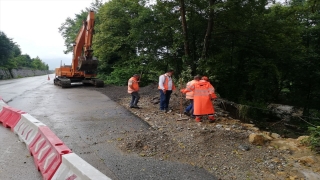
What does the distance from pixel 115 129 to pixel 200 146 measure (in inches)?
102

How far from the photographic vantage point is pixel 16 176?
13.5ft

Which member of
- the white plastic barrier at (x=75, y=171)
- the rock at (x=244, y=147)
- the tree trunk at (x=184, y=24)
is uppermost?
the tree trunk at (x=184, y=24)

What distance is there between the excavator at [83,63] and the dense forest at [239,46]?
3178 millimetres

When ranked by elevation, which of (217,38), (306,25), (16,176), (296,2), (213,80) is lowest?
(16,176)

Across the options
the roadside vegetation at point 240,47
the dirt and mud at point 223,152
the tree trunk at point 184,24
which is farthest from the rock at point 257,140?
the tree trunk at point 184,24

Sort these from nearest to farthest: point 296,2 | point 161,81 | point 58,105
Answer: point 161,81 < point 58,105 < point 296,2

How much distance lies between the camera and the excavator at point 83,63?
1789cm

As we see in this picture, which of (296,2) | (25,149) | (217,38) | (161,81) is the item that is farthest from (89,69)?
(296,2)

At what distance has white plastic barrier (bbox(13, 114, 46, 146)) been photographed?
5431mm

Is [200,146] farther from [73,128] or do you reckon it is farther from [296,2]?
[296,2]

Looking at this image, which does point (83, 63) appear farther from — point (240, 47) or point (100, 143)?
point (100, 143)

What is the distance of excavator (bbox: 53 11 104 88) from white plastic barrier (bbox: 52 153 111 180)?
15.2 m

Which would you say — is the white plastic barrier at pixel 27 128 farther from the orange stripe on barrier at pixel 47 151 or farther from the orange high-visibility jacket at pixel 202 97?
the orange high-visibility jacket at pixel 202 97

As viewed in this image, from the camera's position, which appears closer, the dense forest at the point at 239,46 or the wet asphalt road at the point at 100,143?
the wet asphalt road at the point at 100,143
